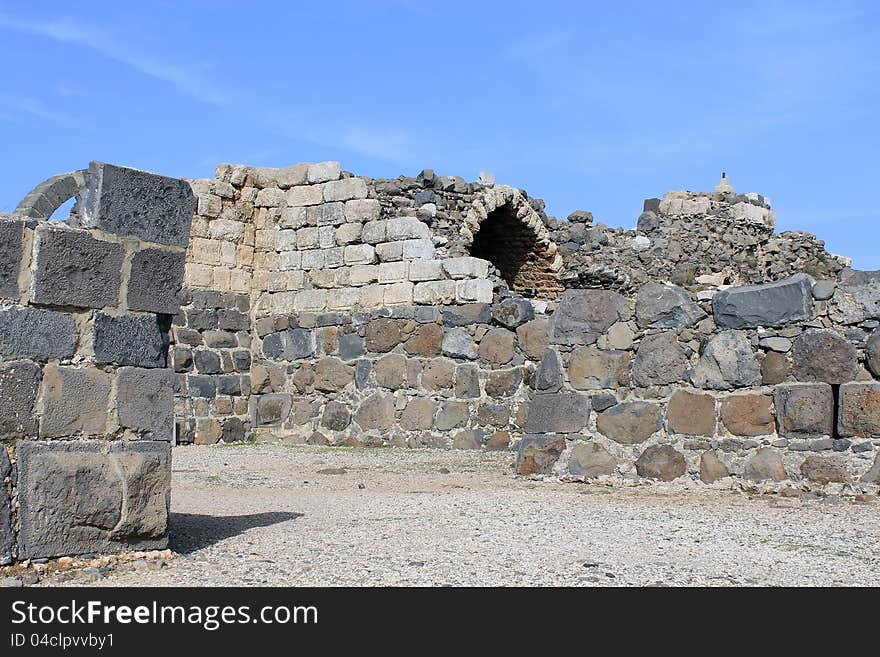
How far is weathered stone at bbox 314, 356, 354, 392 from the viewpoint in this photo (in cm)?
1236

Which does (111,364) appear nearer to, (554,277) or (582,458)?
(582,458)

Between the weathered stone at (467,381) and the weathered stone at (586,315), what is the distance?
3.27 m

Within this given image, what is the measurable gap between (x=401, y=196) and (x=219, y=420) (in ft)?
11.8

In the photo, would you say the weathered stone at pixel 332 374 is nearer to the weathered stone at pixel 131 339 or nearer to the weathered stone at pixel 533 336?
the weathered stone at pixel 533 336

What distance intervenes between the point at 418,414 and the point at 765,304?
17.0ft

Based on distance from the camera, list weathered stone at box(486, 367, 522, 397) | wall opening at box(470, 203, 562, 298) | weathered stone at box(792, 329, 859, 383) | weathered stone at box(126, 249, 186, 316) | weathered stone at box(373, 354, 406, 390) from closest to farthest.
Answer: weathered stone at box(126, 249, 186, 316), weathered stone at box(792, 329, 859, 383), weathered stone at box(486, 367, 522, 397), weathered stone at box(373, 354, 406, 390), wall opening at box(470, 203, 562, 298)

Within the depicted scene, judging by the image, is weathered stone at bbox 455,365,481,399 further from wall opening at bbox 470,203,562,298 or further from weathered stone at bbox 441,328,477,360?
wall opening at bbox 470,203,562,298

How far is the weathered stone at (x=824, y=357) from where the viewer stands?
6.93 metres

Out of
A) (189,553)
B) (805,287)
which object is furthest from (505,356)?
(189,553)

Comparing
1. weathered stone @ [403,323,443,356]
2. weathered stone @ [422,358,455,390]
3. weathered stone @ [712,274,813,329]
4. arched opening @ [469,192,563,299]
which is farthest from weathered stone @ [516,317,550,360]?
arched opening @ [469,192,563,299]

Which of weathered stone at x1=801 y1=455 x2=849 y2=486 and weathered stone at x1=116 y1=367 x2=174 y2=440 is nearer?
weathered stone at x1=116 y1=367 x2=174 y2=440

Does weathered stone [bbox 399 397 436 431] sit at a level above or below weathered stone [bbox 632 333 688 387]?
below

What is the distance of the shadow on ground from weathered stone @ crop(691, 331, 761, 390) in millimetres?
3023

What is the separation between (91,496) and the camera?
4.62m
